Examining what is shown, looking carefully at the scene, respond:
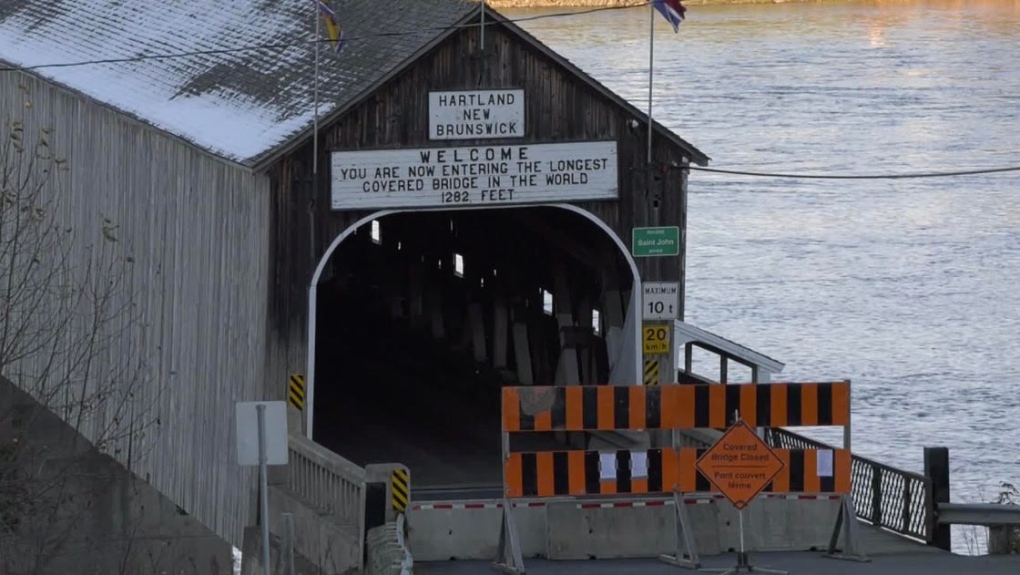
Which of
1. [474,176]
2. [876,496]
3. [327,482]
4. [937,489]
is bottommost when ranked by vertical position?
[876,496]

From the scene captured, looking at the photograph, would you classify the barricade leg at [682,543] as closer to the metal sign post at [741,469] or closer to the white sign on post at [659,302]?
the metal sign post at [741,469]

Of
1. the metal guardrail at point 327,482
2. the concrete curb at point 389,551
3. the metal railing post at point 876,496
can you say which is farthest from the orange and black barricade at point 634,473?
the metal railing post at point 876,496

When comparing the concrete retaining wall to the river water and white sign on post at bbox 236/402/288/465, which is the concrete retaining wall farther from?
the river water

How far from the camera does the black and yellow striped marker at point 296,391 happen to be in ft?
65.3

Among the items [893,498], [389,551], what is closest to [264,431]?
[389,551]

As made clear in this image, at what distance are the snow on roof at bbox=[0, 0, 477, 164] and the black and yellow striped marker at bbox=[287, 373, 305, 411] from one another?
6.99 feet

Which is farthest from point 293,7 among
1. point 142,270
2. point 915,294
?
point 915,294

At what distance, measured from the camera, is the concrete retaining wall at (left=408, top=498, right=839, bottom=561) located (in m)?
17.6

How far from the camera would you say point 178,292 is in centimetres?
2175

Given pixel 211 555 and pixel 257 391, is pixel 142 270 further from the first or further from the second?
pixel 211 555

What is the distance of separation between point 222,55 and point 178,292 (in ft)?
12.7

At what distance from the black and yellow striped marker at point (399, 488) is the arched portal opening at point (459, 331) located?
2705mm

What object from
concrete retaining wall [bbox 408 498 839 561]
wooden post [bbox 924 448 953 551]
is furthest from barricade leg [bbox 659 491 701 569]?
wooden post [bbox 924 448 953 551]

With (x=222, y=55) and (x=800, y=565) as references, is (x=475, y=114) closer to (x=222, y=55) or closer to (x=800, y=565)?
(x=222, y=55)
